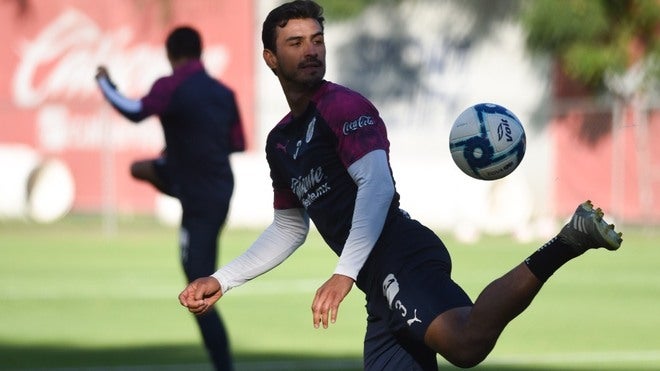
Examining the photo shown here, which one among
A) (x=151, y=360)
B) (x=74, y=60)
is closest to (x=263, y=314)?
(x=151, y=360)

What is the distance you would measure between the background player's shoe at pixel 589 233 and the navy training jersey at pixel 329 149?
998mm

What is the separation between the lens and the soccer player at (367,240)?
20.8 feet

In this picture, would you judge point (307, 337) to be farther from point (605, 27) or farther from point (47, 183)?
point (605, 27)

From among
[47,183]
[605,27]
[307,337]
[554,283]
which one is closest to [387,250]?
[307,337]

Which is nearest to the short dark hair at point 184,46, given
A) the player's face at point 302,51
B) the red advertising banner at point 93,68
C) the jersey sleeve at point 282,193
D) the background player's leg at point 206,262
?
the background player's leg at point 206,262

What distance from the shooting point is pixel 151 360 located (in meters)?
12.2

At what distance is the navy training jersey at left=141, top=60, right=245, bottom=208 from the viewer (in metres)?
11.2

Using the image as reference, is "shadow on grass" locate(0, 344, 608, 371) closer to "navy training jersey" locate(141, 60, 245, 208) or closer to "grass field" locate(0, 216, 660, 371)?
"grass field" locate(0, 216, 660, 371)

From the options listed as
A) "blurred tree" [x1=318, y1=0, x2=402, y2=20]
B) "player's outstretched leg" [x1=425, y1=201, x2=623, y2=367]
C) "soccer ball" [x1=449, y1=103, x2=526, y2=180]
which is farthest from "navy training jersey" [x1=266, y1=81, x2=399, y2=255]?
"blurred tree" [x1=318, y1=0, x2=402, y2=20]

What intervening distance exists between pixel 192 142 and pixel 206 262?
0.95 m

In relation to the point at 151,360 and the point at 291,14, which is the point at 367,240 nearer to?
the point at 291,14

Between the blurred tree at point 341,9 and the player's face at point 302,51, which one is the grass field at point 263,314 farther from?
the blurred tree at point 341,9

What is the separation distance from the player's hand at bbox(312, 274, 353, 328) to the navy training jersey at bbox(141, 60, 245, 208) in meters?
4.83

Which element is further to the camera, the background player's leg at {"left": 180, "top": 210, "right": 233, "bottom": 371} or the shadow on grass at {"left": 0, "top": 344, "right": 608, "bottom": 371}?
the shadow on grass at {"left": 0, "top": 344, "right": 608, "bottom": 371}
